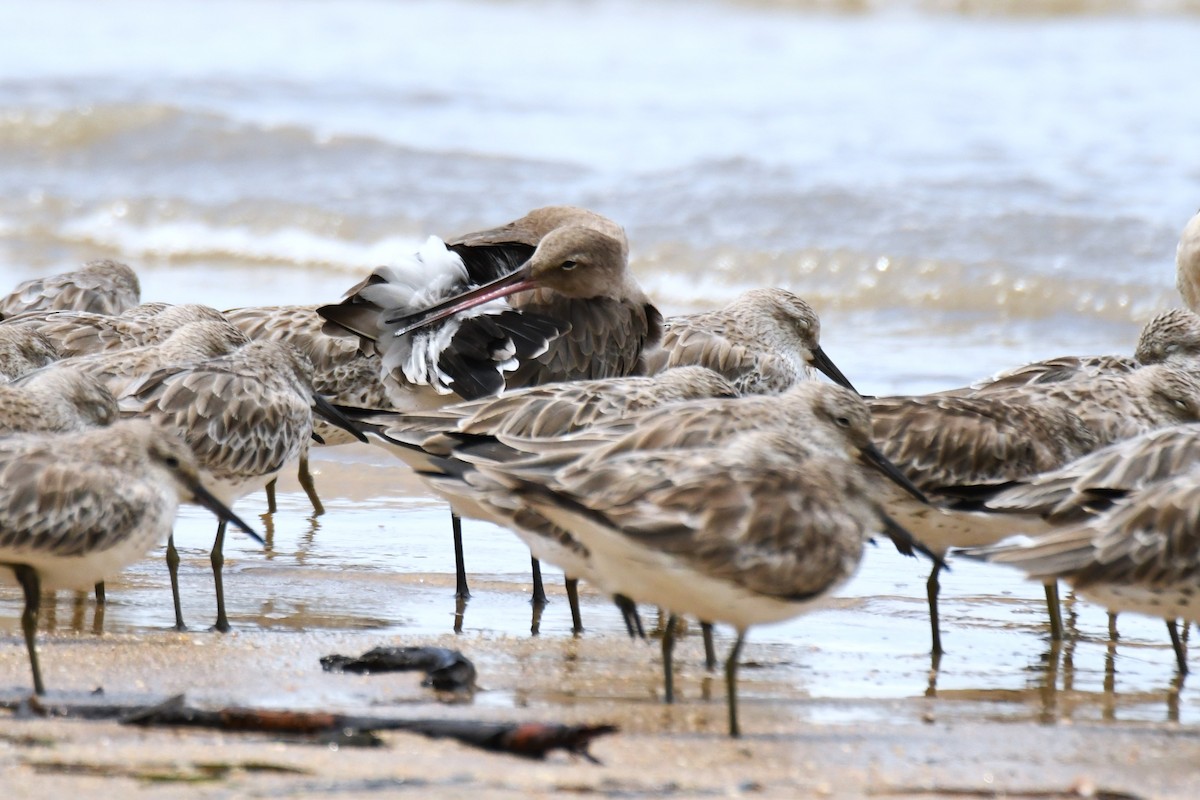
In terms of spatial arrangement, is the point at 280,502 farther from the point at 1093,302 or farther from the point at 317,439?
the point at 1093,302

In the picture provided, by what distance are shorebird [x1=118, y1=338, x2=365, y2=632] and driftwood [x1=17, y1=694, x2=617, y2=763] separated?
4.42 ft

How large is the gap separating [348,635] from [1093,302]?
7.62 m

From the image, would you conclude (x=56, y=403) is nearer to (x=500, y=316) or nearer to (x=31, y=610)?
(x=31, y=610)

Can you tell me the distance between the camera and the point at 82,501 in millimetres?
5008

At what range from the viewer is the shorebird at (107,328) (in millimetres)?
7992

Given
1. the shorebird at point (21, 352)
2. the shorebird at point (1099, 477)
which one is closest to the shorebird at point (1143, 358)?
the shorebird at point (1099, 477)

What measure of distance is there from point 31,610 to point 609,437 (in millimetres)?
1759

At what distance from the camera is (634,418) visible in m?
5.61

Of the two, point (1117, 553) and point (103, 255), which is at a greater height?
point (103, 255)

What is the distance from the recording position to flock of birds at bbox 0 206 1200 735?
15.6 feet

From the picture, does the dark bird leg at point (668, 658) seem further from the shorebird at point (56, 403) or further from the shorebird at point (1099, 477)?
the shorebird at point (56, 403)

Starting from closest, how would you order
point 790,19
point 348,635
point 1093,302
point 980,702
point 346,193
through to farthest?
point 980,702 < point 348,635 < point 1093,302 < point 346,193 < point 790,19

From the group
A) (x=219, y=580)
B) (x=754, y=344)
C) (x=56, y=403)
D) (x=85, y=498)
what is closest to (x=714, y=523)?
(x=85, y=498)

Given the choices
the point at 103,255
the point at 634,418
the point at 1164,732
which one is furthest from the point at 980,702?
the point at 103,255
